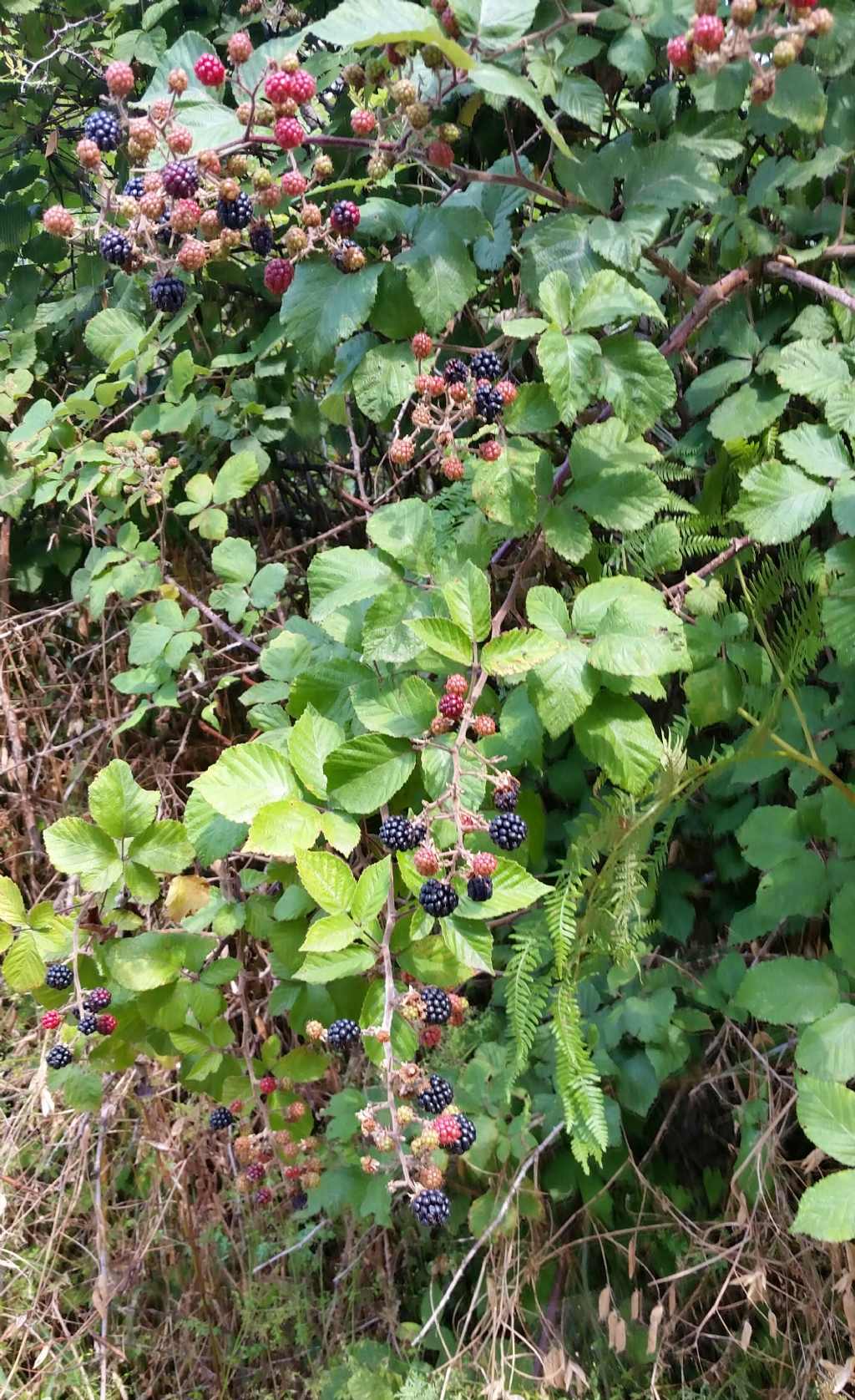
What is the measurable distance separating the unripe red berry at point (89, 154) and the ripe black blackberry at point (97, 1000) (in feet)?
2.84

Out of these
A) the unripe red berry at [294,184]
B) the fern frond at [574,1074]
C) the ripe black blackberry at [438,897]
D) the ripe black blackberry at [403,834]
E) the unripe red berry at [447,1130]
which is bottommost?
the fern frond at [574,1074]

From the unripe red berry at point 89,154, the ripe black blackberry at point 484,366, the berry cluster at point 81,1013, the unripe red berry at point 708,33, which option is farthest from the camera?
the berry cluster at point 81,1013

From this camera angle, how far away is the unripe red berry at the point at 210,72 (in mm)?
980

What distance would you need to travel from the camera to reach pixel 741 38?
0.82m

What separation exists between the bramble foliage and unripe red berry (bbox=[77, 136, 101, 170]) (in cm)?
2

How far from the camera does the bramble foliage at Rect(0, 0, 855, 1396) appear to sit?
0.94 meters

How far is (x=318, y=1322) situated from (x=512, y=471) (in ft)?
4.67

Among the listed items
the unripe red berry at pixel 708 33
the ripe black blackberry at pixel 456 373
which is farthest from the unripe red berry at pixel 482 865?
the unripe red berry at pixel 708 33

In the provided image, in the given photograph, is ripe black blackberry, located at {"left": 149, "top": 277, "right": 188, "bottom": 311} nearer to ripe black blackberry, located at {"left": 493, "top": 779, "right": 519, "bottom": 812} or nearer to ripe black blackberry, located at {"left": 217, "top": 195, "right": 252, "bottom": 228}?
ripe black blackberry, located at {"left": 217, "top": 195, "right": 252, "bottom": 228}

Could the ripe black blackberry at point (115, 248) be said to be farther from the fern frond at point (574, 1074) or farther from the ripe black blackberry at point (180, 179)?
the fern frond at point (574, 1074)

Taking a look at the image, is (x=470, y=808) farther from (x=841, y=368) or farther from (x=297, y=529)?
(x=297, y=529)

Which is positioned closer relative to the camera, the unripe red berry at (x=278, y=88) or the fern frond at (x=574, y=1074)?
the unripe red berry at (x=278, y=88)

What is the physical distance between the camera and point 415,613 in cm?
101

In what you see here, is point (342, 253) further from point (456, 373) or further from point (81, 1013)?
point (81, 1013)
